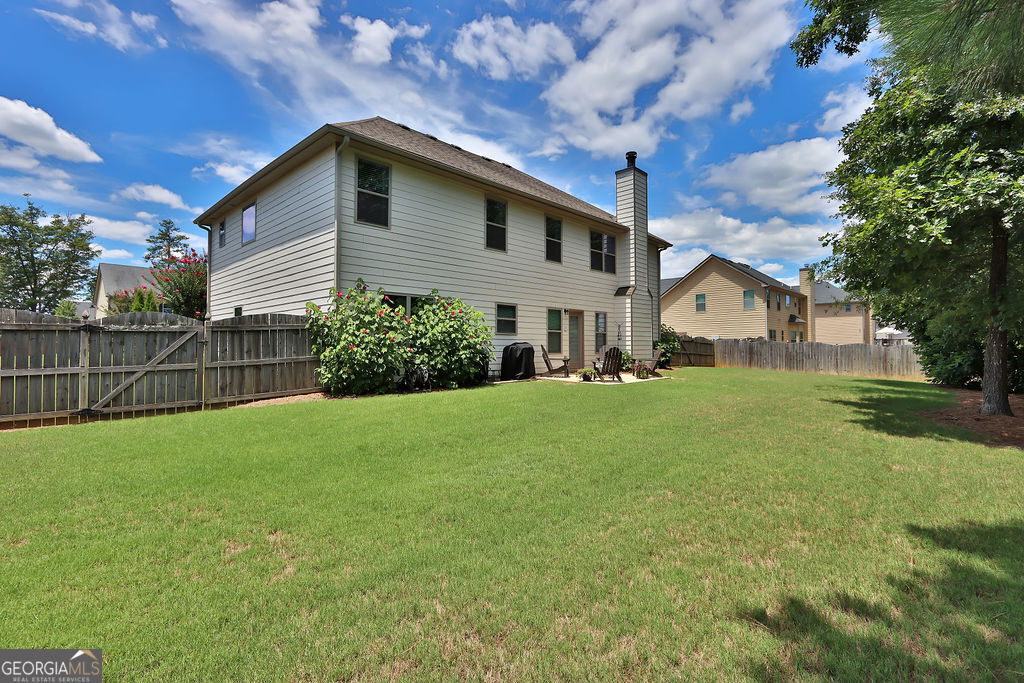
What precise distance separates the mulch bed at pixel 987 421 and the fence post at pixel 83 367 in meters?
13.2

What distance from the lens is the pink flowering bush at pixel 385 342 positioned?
8359mm

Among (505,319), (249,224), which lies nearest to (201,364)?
(249,224)

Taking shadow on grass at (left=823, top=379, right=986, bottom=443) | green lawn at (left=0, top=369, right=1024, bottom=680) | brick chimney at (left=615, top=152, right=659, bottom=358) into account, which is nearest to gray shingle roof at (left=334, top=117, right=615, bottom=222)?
brick chimney at (left=615, top=152, right=659, bottom=358)

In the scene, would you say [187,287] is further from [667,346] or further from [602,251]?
[667,346]

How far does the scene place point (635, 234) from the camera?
15750 millimetres

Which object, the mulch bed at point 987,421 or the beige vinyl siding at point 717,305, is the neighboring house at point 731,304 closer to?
the beige vinyl siding at point 717,305

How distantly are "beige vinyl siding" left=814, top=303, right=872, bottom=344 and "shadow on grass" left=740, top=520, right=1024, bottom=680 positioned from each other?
125ft

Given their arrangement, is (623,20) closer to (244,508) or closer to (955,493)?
(955,493)

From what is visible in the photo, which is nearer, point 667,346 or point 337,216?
point 337,216

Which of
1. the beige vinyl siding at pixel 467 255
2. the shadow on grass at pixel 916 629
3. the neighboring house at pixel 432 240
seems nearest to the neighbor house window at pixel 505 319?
the neighboring house at pixel 432 240

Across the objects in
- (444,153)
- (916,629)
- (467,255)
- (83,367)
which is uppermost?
(444,153)

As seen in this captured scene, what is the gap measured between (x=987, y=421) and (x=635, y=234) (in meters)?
11.2

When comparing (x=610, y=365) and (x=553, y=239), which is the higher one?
(x=553, y=239)

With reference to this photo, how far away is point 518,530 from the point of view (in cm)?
271
